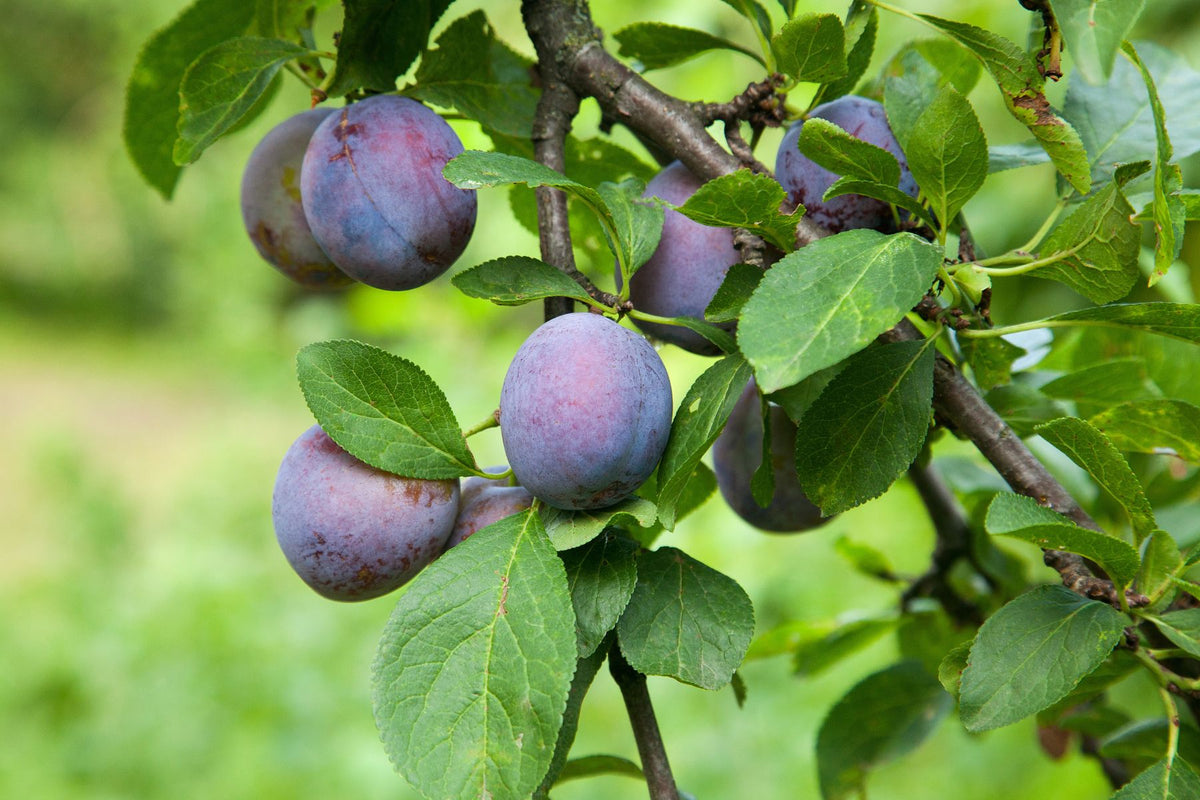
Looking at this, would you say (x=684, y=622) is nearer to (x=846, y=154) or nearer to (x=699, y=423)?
(x=699, y=423)

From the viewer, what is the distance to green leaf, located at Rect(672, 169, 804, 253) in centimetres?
42

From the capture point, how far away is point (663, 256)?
54 cm

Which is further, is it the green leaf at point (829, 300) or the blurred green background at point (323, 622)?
the blurred green background at point (323, 622)

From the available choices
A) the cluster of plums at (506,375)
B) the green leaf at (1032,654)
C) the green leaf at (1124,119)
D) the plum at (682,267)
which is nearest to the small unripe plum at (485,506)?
the cluster of plums at (506,375)

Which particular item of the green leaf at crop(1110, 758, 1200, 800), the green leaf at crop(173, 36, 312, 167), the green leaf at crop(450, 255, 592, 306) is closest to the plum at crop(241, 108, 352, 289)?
the green leaf at crop(173, 36, 312, 167)

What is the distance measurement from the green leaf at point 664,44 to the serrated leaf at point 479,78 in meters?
0.06

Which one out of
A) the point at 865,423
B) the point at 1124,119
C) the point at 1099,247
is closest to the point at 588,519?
the point at 865,423

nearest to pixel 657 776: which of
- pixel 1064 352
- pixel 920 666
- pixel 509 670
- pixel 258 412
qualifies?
pixel 509 670

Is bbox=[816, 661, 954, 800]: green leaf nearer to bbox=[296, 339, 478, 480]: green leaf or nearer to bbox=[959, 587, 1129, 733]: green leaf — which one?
bbox=[959, 587, 1129, 733]: green leaf

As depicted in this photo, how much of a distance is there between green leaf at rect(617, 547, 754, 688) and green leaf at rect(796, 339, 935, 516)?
0.07m

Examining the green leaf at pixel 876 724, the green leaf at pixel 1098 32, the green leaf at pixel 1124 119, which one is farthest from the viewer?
the green leaf at pixel 876 724

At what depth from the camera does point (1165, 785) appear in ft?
1.53

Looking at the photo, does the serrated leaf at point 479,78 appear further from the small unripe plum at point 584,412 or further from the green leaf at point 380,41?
the small unripe plum at point 584,412

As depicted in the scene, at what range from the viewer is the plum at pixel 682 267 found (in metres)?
0.53
